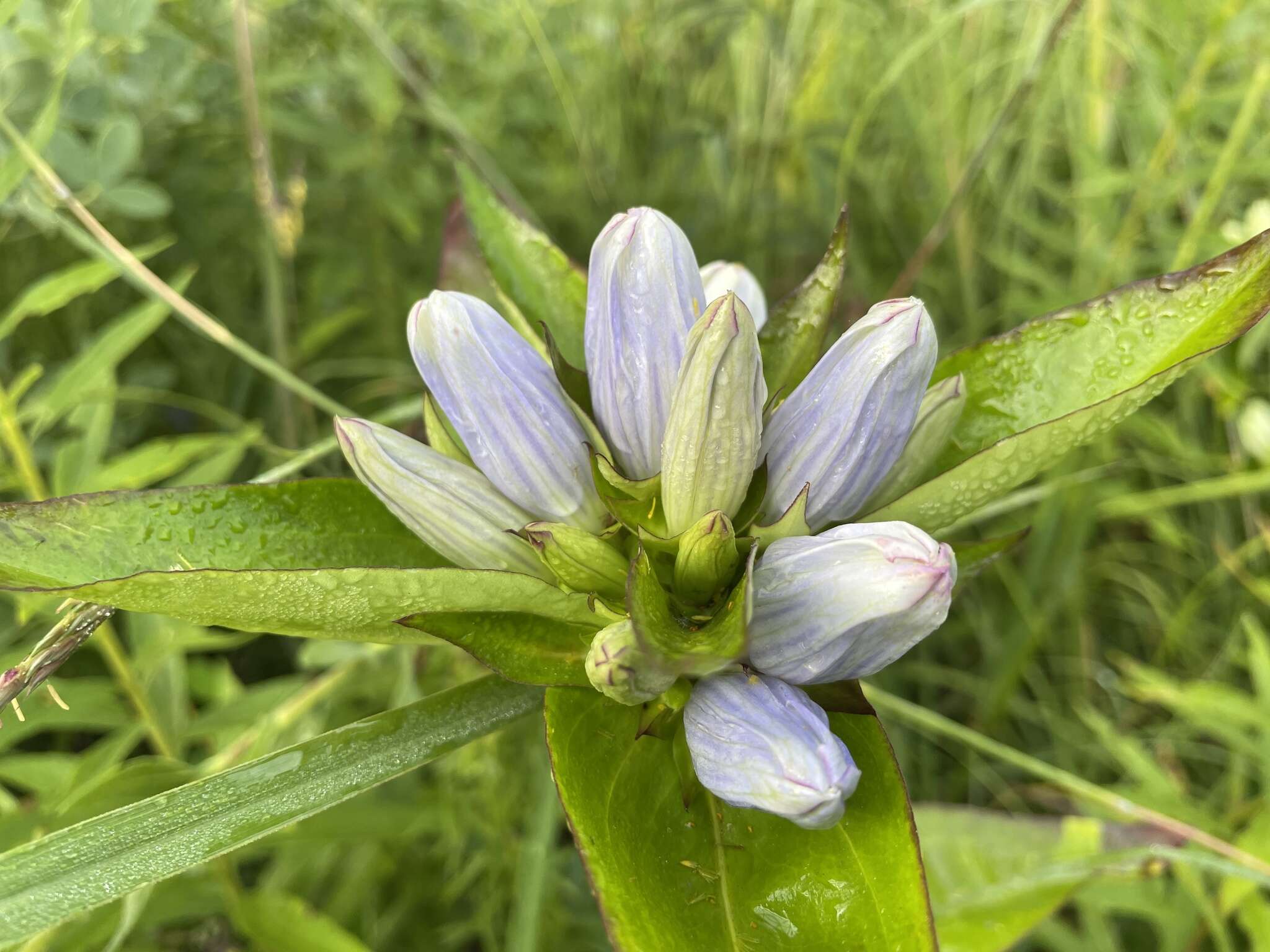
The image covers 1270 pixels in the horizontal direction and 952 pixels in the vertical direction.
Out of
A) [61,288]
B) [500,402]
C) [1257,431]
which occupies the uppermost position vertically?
[61,288]

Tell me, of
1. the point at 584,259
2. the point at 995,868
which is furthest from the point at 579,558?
the point at 584,259

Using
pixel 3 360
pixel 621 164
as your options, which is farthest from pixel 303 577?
pixel 621 164

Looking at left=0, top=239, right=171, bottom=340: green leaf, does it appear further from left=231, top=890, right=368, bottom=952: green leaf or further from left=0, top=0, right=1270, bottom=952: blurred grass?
left=231, top=890, right=368, bottom=952: green leaf

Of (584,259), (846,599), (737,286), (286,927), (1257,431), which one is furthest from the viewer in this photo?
(584,259)

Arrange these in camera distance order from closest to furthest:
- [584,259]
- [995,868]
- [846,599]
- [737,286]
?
[846,599], [737,286], [995,868], [584,259]

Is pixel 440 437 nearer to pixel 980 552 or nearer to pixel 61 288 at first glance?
pixel 980 552

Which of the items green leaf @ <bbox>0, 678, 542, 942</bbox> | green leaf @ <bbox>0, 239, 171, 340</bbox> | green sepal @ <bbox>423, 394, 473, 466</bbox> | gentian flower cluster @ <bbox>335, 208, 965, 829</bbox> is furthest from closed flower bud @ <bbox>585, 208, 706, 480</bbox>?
green leaf @ <bbox>0, 239, 171, 340</bbox>
